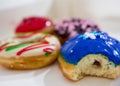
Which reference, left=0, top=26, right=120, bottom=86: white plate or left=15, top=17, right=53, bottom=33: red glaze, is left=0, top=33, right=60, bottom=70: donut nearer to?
left=0, top=26, right=120, bottom=86: white plate

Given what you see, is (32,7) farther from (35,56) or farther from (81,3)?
(35,56)

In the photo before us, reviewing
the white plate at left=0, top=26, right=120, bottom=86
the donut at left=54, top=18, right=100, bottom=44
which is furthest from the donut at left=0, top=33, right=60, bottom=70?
the donut at left=54, top=18, right=100, bottom=44

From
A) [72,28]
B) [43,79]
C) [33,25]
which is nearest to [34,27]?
[33,25]

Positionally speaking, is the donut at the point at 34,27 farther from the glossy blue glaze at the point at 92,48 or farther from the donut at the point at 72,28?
the glossy blue glaze at the point at 92,48

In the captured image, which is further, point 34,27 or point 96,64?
point 34,27

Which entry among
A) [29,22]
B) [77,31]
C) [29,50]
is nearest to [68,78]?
[29,50]

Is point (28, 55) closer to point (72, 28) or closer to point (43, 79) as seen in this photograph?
point (43, 79)

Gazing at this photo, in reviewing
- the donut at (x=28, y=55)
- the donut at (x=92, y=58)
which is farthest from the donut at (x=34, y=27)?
the donut at (x=92, y=58)
